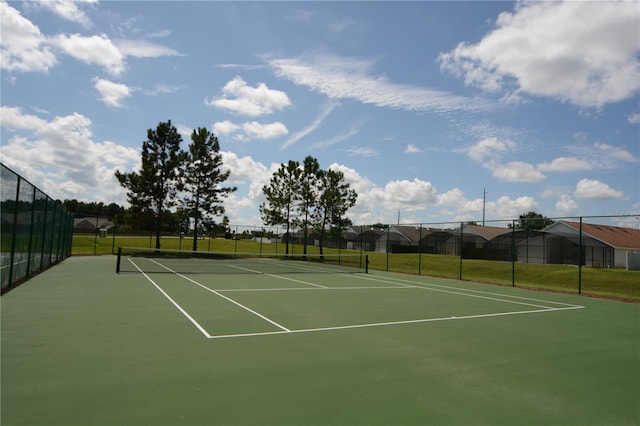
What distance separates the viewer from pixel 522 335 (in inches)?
277

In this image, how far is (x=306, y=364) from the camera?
497 cm

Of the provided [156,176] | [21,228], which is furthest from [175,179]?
[21,228]

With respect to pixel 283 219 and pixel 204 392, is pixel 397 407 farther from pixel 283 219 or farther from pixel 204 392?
pixel 283 219

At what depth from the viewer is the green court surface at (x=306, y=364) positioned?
3.59 meters

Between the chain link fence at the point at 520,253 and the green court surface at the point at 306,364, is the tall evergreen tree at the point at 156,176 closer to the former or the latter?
the chain link fence at the point at 520,253

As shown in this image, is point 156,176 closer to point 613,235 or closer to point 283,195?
point 283,195

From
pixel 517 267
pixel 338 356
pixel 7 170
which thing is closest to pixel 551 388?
pixel 338 356

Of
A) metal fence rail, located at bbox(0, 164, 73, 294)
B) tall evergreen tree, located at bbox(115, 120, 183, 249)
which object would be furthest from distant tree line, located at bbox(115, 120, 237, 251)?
metal fence rail, located at bbox(0, 164, 73, 294)

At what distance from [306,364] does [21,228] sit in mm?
9375

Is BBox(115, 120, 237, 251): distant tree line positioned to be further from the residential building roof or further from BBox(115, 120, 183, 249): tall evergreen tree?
the residential building roof

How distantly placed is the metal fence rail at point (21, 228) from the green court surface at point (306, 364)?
948 mm

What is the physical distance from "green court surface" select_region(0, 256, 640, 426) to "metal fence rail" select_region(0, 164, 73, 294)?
3.11 ft

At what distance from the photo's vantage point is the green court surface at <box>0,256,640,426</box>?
3.59 m

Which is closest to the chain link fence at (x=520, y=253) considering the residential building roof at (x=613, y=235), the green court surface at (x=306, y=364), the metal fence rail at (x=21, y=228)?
the residential building roof at (x=613, y=235)
